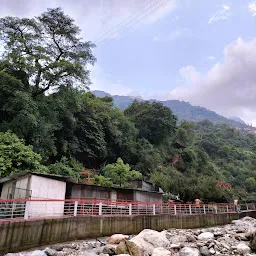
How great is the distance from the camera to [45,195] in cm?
1202

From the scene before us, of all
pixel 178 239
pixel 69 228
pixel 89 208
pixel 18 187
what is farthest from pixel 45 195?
pixel 178 239

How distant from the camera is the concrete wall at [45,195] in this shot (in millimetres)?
10794

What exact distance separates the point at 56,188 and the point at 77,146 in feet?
50.8

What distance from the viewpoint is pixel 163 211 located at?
15586 millimetres

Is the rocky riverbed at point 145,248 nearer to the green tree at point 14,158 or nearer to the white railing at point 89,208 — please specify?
the white railing at point 89,208

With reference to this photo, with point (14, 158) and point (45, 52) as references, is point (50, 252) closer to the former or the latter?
point (14, 158)

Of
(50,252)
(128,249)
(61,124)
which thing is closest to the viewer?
(50,252)

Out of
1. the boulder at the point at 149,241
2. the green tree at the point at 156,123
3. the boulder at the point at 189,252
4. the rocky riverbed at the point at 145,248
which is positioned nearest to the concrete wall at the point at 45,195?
the rocky riverbed at the point at 145,248

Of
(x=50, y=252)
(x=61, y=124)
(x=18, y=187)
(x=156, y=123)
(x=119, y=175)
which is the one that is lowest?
(x=50, y=252)

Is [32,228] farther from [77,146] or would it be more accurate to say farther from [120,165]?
[77,146]

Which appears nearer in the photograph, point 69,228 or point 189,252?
point 189,252

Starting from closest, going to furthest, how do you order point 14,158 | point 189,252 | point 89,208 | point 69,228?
point 189,252
point 69,228
point 89,208
point 14,158

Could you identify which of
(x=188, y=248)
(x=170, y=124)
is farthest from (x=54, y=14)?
(x=170, y=124)

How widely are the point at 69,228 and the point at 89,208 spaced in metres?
3.53
